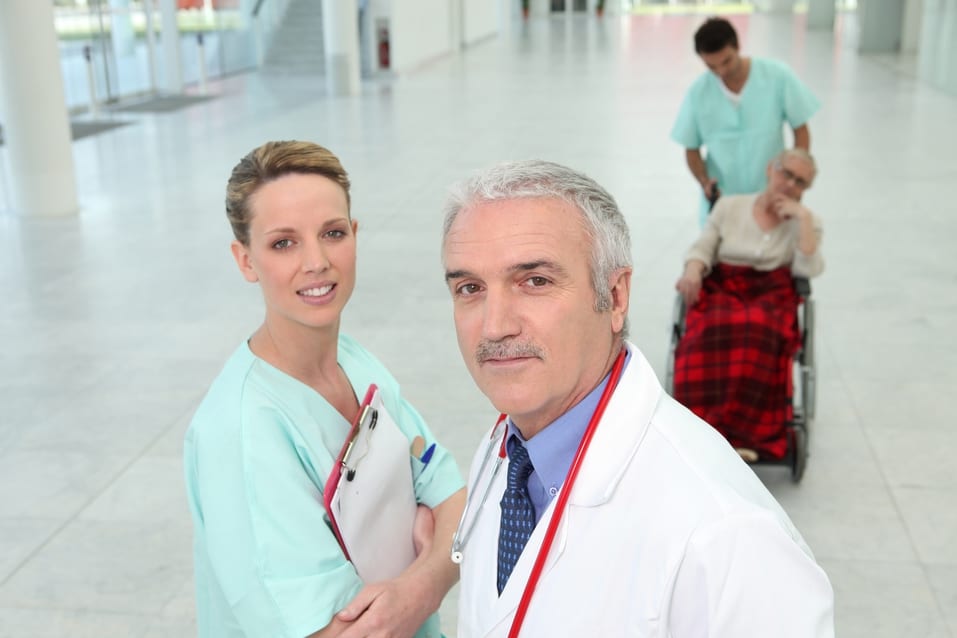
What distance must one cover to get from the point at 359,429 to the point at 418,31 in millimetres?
21396

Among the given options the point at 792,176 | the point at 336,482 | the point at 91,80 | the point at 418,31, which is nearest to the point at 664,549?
the point at 336,482

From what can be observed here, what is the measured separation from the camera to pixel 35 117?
9.12 metres

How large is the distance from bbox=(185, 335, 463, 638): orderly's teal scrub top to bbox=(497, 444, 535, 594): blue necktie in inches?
12.3

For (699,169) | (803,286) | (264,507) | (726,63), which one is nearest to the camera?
(264,507)

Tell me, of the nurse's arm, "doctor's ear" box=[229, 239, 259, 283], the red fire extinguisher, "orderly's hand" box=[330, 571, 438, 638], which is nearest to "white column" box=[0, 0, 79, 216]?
the nurse's arm

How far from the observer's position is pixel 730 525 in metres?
1.19

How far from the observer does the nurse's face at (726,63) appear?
16.2ft

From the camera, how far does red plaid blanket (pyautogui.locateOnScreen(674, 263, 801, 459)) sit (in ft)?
12.8

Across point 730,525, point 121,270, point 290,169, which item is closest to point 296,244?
point 290,169

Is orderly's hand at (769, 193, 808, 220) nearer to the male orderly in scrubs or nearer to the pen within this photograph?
the male orderly in scrubs

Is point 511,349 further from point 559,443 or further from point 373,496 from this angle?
point 373,496

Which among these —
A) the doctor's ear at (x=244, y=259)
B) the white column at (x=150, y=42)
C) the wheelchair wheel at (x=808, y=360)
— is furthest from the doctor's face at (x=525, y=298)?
the white column at (x=150, y=42)

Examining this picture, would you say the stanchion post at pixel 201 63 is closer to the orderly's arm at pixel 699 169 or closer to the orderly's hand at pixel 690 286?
the orderly's arm at pixel 699 169

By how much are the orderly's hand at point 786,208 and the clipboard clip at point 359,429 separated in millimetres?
2846
